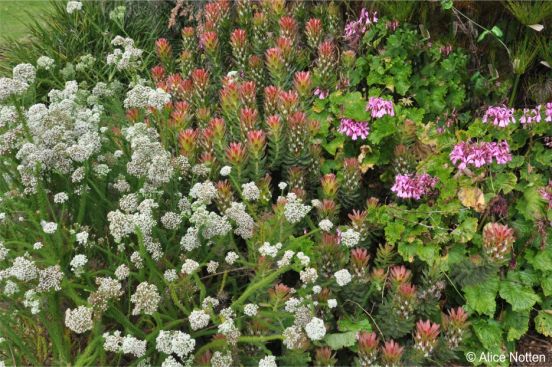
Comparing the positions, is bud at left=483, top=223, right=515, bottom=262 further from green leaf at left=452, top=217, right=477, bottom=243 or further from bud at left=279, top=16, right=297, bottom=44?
bud at left=279, top=16, right=297, bottom=44

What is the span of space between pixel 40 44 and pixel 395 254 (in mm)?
4038

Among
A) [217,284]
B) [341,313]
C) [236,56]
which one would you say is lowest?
[341,313]

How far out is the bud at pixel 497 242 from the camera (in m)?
2.75

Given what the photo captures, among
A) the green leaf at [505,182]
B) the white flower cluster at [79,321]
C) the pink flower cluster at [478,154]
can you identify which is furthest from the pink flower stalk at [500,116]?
the white flower cluster at [79,321]

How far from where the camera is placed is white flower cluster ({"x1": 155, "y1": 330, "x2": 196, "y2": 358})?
193 cm

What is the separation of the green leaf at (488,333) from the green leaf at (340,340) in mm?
705

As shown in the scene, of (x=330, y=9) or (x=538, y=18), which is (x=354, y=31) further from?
(x=538, y=18)

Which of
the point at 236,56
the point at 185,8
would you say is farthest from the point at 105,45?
the point at 236,56

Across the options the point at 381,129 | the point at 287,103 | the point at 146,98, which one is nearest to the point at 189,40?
the point at 287,103

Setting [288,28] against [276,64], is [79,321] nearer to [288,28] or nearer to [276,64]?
[276,64]

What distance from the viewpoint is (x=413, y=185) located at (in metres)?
3.04

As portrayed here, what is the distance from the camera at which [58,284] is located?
7.04 feet

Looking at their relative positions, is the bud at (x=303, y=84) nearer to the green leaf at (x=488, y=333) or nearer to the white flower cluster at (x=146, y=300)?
the green leaf at (x=488, y=333)

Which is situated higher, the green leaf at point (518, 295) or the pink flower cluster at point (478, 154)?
the pink flower cluster at point (478, 154)
